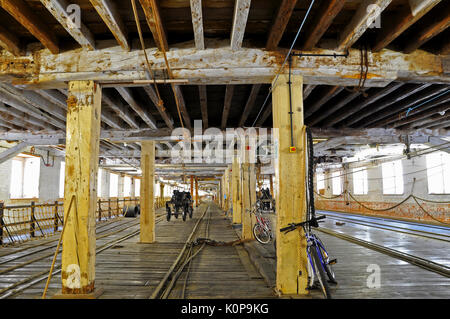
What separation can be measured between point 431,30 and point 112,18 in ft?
11.6

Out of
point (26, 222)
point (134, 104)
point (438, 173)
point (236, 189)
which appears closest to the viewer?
point (134, 104)

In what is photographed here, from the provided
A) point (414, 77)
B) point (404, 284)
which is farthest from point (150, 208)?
point (414, 77)

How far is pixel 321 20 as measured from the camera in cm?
289

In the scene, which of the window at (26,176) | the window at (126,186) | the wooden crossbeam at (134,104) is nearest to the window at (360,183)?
the wooden crossbeam at (134,104)

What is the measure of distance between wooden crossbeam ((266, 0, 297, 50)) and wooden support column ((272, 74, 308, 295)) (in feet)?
1.45

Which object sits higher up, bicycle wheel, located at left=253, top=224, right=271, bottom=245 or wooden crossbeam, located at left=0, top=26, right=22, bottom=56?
wooden crossbeam, located at left=0, top=26, right=22, bottom=56

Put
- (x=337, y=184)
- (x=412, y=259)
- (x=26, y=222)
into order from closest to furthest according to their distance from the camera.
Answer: (x=412, y=259) → (x=26, y=222) → (x=337, y=184)

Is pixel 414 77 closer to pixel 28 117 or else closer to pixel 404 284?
pixel 404 284

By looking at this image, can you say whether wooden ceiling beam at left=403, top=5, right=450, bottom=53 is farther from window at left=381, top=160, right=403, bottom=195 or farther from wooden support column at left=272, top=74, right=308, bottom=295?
window at left=381, top=160, right=403, bottom=195

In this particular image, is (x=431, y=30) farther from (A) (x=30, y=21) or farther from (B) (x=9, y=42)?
(B) (x=9, y=42)

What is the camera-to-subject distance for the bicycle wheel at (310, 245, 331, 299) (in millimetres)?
2925

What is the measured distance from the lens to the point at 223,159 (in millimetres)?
12344

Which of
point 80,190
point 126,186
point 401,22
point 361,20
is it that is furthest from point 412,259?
point 126,186

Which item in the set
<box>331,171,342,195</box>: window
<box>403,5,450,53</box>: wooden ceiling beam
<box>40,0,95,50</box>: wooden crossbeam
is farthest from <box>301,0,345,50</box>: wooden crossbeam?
<box>331,171,342,195</box>: window
